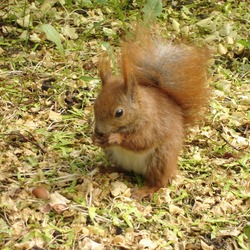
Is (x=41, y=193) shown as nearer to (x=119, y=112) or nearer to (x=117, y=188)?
(x=117, y=188)

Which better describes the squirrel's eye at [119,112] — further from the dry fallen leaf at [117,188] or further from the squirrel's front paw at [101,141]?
the dry fallen leaf at [117,188]

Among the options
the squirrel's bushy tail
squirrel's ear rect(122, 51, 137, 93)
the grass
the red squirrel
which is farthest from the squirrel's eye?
the grass

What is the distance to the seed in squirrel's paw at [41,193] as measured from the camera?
2.72 meters

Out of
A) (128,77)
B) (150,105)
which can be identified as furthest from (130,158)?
(128,77)

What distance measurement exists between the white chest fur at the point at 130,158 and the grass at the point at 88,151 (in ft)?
0.29

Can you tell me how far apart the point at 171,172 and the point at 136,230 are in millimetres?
382

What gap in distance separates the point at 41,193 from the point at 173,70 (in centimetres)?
88

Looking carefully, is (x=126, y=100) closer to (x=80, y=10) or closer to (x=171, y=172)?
(x=171, y=172)

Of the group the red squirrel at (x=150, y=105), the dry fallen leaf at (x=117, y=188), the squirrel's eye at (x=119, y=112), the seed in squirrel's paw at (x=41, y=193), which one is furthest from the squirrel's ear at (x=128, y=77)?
the seed in squirrel's paw at (x=41, y=193)

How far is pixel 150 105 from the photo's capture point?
9.17ft

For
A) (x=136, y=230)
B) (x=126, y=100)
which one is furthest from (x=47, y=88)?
(x=136, y=230)

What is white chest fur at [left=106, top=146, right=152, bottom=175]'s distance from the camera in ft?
9.30

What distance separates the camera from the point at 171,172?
9.59 feet

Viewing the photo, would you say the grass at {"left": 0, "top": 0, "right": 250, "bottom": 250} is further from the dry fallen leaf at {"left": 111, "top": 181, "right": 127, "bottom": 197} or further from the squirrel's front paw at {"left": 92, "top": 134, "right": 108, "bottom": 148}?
the squirrel's front paw at {"left": 92, "top": 134, "right": 108, "bottom": 148}
